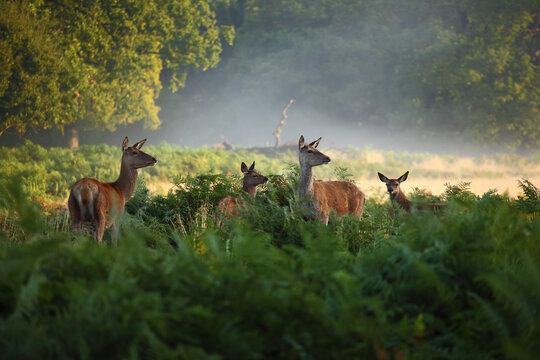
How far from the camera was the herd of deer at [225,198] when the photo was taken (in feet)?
19.5

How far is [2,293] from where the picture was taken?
2379 millimetres

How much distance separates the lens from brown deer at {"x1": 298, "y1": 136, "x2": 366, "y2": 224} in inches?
268

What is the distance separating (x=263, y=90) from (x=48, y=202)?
33.7 meters

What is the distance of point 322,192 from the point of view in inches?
286

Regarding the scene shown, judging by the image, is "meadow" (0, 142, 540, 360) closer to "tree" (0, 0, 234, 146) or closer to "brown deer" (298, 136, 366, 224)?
"brown deer" (298, 136, 366, 224)

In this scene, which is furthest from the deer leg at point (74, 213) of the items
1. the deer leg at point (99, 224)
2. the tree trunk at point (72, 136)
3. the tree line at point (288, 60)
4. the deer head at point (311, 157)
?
the tree trunk at point (72, 136)

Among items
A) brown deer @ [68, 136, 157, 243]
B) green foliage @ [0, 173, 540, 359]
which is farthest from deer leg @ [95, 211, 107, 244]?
green foliage @ [0, 173, 540, 359]

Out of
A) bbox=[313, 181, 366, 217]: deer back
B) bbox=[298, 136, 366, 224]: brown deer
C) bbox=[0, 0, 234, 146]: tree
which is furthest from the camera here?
bbox=[0, 0, 234, 146]: tree

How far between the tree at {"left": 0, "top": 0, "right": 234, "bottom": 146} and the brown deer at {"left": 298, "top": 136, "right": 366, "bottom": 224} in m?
13.0

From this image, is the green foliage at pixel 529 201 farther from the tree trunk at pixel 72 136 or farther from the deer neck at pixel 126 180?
the tree trunk at pixel 72 136

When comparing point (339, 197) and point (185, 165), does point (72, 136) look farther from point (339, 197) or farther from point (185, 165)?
point (339, 197)

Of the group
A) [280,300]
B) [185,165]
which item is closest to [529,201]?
[280,300]

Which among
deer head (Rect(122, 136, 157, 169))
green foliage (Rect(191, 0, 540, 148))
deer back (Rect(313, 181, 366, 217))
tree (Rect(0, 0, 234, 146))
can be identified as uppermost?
green foliage (Rect(191, 0, 540, 148))

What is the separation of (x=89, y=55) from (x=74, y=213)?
1671 centimetres
